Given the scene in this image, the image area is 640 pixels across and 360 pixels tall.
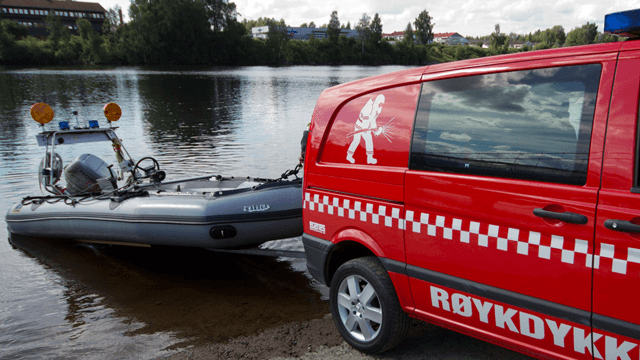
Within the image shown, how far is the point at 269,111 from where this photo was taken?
24.4 metres

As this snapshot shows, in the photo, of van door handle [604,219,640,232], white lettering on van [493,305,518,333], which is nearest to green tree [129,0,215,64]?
white lettering on van [493,305,518,333]

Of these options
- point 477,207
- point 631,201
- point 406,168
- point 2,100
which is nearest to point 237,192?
point 406,168

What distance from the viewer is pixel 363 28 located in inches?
5202

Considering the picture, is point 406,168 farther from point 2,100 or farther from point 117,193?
point 2,100

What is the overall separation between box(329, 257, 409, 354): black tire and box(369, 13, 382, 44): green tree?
125 metres

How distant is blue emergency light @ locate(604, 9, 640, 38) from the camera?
2.14 meters

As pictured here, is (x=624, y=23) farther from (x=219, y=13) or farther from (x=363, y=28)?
(x=363, y=28)

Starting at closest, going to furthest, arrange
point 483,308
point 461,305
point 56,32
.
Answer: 1. point 483,308
2. point 461,305
3. point 56,32

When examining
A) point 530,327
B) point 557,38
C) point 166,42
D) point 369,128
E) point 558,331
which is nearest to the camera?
point 558,331

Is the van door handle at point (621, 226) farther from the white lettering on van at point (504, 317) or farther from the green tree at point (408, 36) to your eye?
the green tree at point (408, 36)

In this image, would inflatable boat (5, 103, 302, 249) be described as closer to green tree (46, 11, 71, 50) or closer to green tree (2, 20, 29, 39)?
green tree (46, 11, 71, 50)

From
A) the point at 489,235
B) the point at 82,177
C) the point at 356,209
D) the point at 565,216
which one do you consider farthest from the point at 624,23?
the point at 82,177

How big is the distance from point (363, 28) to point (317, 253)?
136 meters

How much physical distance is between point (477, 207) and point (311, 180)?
134 centimetres
